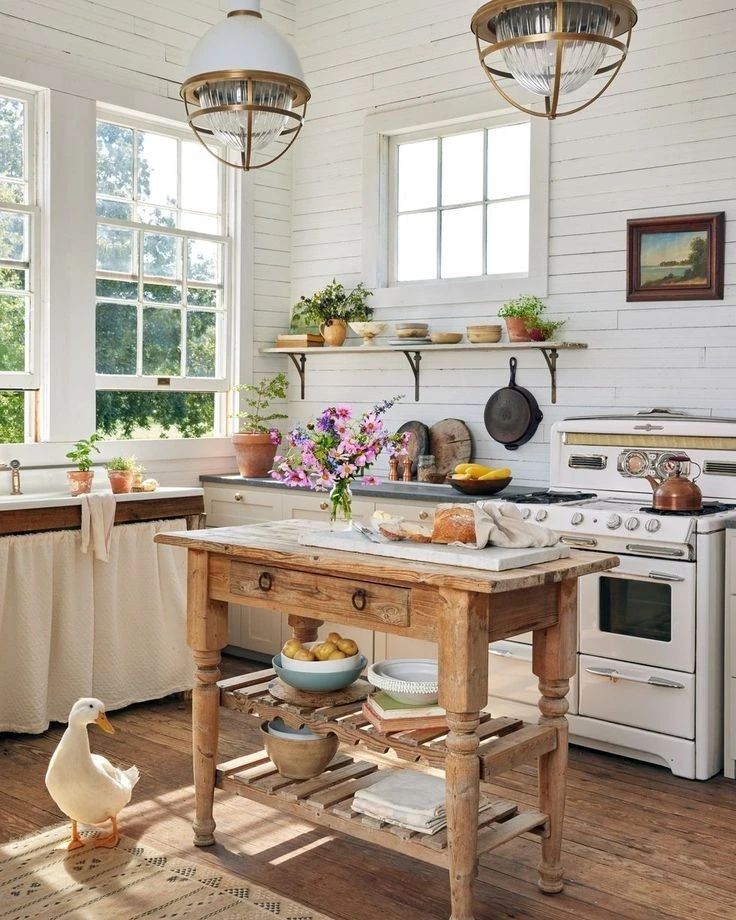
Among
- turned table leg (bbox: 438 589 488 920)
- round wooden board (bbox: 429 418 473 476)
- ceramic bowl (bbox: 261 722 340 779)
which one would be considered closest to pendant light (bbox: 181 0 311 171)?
turned table leg (bbox: 438 589 488 920)

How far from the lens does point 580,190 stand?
5090 millimetres

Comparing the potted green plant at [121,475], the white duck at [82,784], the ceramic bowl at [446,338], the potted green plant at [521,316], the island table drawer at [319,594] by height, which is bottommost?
the white duck at [82,784]

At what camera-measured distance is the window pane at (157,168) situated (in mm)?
5598

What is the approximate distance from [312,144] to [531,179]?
1633mm

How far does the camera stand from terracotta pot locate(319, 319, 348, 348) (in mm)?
5973

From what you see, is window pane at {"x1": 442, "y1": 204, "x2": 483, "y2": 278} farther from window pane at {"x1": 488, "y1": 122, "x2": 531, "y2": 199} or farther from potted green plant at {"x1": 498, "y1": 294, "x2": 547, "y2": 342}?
potted green plant at {"x1": 498, "y1": 294, "x2": 547, "y2": 342}

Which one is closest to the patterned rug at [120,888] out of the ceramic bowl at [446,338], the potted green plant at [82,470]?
the potted green plant at [82,470]

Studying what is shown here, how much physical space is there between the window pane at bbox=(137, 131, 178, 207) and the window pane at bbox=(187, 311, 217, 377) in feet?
2.16

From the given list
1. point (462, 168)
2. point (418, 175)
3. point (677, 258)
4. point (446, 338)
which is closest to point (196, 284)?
point (418, 175)

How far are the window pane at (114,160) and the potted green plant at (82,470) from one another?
4.49 feet

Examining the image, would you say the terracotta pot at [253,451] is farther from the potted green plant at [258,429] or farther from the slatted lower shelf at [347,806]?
the slatted lower shelf at [347,806]

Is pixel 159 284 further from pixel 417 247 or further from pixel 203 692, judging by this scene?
pixel 203 692

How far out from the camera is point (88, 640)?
4.65 metres

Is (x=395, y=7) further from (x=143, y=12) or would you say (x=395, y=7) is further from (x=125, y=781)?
(x=125, y=781)
